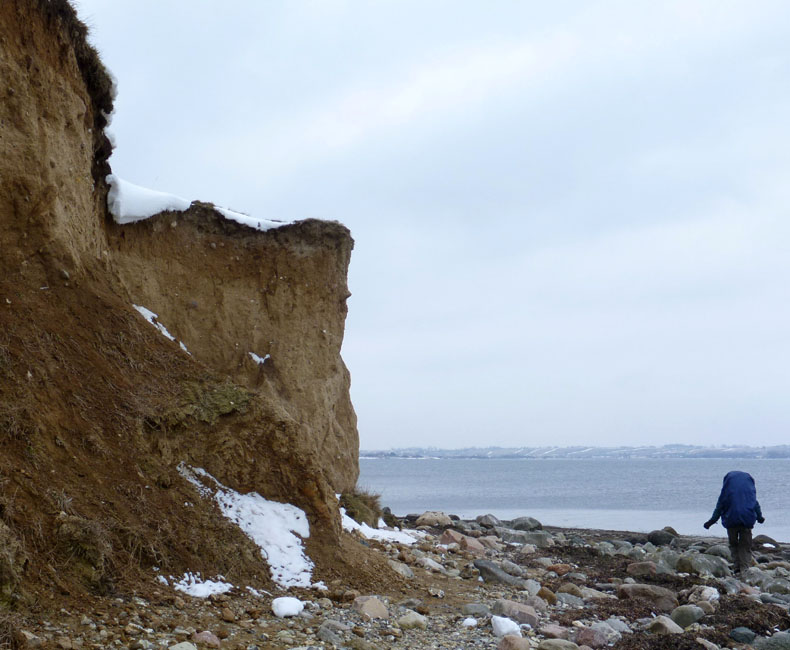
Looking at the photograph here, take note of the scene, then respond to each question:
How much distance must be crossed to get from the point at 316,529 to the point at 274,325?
771 cm

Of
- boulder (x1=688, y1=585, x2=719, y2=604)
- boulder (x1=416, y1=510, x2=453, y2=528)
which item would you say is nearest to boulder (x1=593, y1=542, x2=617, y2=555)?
boulder (x1=416, y1=510, x2=453, y2=528)

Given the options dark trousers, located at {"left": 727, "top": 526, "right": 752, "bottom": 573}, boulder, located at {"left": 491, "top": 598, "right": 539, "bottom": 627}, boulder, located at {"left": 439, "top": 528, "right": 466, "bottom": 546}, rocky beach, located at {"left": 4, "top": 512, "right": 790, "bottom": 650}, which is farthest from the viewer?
boulder, located at {"left": 439, "top": 528, "right": 466, "bottom": 546}

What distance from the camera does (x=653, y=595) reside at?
11742mm

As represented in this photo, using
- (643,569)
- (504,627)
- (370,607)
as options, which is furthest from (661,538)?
(370,607)

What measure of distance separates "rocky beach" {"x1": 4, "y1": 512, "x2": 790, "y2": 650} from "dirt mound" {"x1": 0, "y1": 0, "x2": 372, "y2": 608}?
1.57ft

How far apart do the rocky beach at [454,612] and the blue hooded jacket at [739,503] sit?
49.5 inches

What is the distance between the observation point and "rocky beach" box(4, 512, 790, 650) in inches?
265

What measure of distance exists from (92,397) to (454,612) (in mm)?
5396

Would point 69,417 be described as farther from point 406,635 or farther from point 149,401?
point 406,635

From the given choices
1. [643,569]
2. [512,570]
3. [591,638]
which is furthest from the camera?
[643,569]

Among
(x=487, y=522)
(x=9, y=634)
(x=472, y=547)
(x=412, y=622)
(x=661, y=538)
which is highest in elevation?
(x=9, y=634)

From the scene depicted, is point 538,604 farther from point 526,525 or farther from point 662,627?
point 526,525

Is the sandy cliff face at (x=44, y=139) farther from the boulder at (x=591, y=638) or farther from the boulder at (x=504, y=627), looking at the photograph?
the boulder at (x=591, y=638)

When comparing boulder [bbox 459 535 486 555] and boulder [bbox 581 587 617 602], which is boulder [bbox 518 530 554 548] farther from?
boulder [bbox 581 587 617 602]
